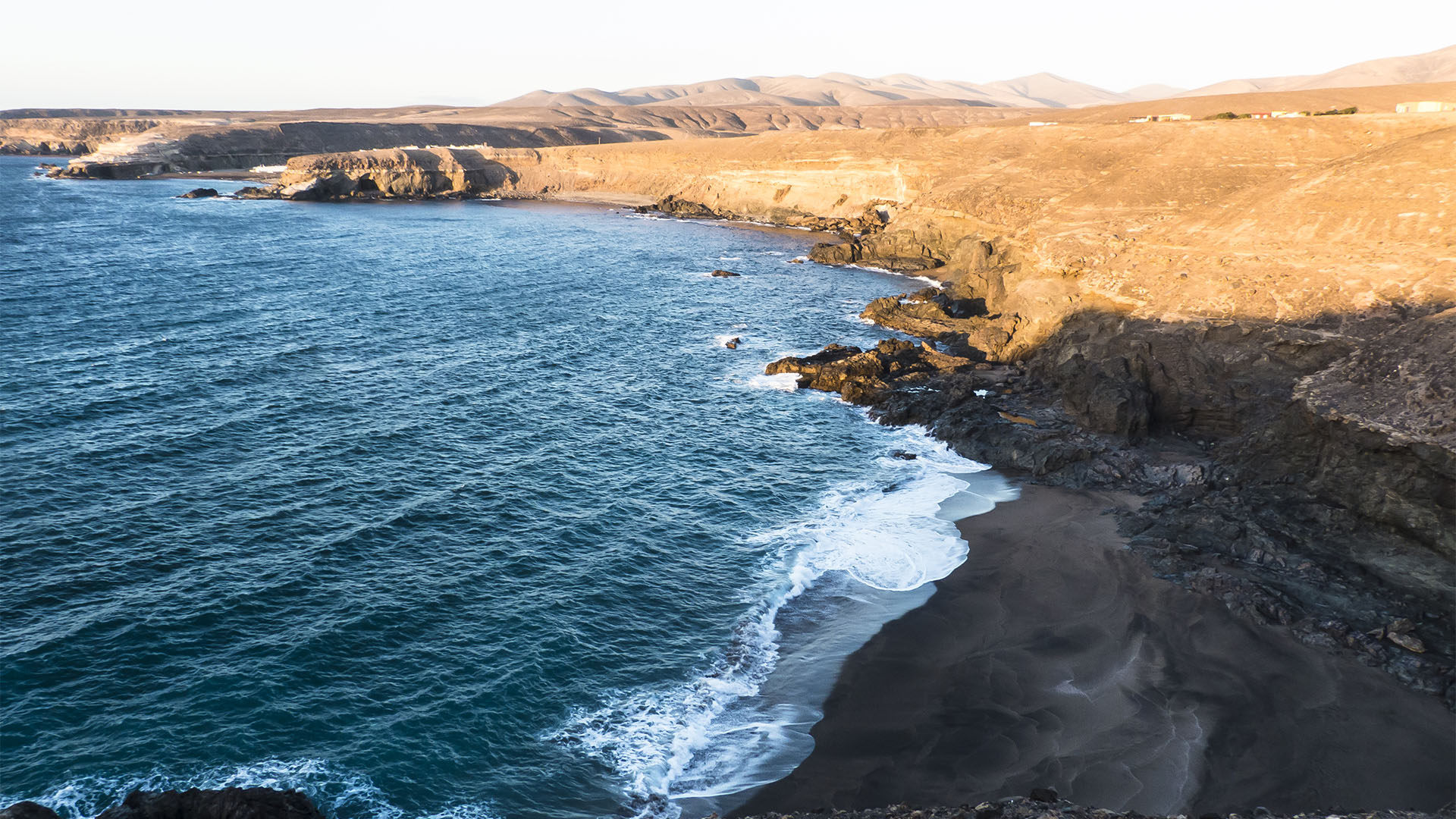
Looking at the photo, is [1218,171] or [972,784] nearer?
[972,784]

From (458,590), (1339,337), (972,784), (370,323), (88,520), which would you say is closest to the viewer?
(972,784)

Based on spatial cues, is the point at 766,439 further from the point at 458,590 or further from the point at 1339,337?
the point at 1339,337

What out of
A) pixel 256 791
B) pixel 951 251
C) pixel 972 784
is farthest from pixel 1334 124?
pixel 256 791

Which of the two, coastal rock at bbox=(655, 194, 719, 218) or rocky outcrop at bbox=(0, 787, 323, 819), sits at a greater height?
coastal rock at bbox=(655, 194, 719, 218)

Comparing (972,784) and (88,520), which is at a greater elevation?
(88,520)

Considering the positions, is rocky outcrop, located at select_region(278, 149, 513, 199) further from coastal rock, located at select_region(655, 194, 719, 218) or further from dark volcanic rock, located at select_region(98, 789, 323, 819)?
dark volcanic rock, located at select_region(98, 789, 323, 819)

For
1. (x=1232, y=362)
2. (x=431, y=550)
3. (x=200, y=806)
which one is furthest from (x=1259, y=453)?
(x=200, y=806)

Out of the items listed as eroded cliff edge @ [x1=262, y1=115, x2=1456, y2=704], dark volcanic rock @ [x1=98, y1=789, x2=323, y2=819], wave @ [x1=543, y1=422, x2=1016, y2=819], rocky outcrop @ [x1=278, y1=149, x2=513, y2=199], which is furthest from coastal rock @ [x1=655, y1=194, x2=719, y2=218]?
dark volcanic rock @ [x1=98, y1=789, x2=323, y2=819]
